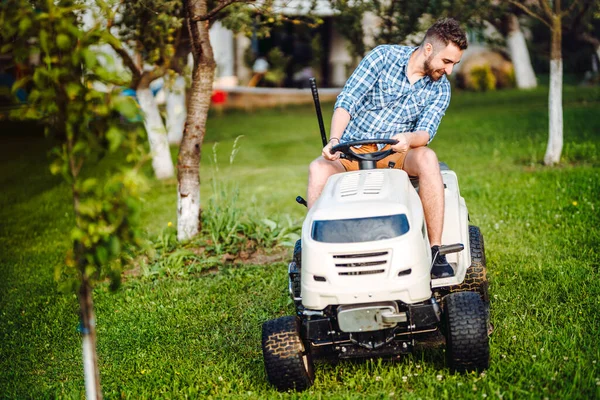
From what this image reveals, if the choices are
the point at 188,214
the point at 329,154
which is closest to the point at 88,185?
the point at 329,154

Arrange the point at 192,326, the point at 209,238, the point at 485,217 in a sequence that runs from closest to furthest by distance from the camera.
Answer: the point at 192,326 → the point at 209,238 → the point at 485,217

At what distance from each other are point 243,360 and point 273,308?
0.88 meters

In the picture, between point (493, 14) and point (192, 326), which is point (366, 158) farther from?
point (493, 14)

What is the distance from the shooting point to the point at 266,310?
524 centimetres

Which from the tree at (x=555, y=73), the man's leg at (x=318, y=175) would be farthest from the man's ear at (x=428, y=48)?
the tree at (x=555, y=73)

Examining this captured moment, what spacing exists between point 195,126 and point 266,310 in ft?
6.54

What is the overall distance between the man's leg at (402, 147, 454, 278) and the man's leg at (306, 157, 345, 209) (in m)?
0.48

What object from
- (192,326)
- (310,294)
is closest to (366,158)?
(310,294)

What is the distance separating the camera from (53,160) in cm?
303

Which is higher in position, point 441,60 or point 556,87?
point 441,60

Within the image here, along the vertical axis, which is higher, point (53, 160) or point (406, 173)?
point (53, 160)

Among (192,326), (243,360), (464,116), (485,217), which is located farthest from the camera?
(464,116)

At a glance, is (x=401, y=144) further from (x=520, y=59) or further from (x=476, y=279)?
(x=520, y=59)

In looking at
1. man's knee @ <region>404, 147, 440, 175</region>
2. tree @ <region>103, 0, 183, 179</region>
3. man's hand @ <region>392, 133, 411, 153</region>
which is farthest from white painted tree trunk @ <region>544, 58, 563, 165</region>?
man's hand @ <region>392, 133, 411, 153</region>
